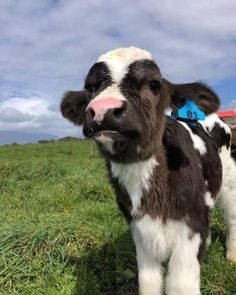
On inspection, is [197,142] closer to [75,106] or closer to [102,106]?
[75,106]

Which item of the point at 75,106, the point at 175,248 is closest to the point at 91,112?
the point at 75,106

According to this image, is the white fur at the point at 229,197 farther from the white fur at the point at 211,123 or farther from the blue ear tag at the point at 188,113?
the blue ear tag at the point at 188,113

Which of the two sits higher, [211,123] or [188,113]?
[188,113]

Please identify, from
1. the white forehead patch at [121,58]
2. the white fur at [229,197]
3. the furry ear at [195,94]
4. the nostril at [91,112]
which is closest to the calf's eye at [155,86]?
the white forehead patch at [121,58]

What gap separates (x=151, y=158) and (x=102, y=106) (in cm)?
86

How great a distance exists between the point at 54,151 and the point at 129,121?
1872 cm

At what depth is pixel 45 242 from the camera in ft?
18.3

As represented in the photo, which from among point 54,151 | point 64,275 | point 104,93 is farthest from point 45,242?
point 54,151

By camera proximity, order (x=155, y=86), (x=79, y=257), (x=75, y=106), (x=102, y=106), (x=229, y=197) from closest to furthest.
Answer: (x=102, y=106) < (x=155, y=86) < (x=75, y=106) < (x=79, y=257) < (x=229, y=197)

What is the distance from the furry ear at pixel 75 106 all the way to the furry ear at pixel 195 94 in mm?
737

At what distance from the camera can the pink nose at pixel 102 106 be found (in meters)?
3.70

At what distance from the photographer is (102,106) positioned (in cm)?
370

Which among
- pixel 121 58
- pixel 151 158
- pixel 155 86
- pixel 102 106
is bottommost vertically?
pixel 151 158

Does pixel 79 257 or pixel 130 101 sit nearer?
pixel 130 101
